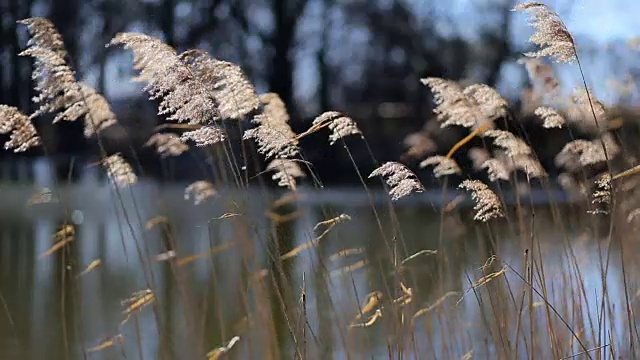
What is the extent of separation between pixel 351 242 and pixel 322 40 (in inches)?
220

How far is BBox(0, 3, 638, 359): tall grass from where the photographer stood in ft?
3.37

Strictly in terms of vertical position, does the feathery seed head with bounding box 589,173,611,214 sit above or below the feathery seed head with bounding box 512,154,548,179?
below

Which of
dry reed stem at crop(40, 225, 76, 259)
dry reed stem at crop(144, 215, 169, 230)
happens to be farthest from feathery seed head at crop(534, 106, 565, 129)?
dry reed stem at crop(40, 225, 76, 259)

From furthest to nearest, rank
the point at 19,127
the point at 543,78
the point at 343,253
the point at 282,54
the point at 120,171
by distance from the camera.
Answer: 1. the point at 282,54
2. the point at 543,78
3. the point at 343,253
4. the point at 120,171
5. the point at 19,127

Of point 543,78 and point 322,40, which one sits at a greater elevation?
point 322,40

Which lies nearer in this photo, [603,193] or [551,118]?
[603,193]

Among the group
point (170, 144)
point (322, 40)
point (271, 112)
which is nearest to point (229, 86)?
point (271, 112)

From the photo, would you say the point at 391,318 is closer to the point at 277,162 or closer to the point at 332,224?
the point at 332,224

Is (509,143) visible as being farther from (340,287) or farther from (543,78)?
(340,287)

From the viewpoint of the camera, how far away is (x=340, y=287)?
1.32 metres

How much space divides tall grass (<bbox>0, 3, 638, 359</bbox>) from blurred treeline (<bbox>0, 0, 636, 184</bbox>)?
12.1ft

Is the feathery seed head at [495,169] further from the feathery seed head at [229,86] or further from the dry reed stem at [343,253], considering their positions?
the feathery seed head at [229,86]

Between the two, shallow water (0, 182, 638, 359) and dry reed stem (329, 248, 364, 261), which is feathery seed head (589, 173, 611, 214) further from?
dry reed stem (329, 248, 364, 261)

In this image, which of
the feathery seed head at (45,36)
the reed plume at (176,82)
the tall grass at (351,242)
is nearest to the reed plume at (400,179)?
the tall grass at (351,242)
